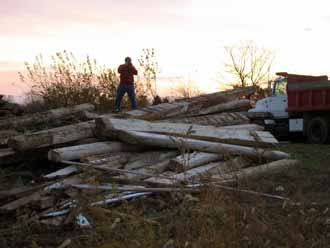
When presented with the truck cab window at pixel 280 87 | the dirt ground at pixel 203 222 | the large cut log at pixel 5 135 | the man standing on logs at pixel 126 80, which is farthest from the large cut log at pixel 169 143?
the truck cab window at pixel 280 87

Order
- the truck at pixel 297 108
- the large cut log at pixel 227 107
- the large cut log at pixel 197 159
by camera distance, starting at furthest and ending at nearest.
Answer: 1. the truck at pixel 297 108
2. the large cut log at pixel 227 107
3. the large cut log at pixel 197 159

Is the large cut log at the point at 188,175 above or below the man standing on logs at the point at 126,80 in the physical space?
below

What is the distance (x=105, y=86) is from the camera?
20.3m

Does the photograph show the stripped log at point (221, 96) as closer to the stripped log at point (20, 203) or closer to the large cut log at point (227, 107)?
the large cut log at point (227, 107)

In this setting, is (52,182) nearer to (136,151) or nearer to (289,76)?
(136,151)

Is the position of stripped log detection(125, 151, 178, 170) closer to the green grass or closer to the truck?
the green grass

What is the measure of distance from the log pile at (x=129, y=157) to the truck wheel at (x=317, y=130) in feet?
21.3

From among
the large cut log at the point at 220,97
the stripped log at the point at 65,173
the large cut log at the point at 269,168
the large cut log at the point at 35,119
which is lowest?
the large cut log at the point at 269,168

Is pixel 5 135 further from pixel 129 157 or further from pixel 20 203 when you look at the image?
pixel 20 203

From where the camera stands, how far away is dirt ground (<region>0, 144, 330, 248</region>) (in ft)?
13.9

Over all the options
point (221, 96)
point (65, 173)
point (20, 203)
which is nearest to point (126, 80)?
point (221, 96)

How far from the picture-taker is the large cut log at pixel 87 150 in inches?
334

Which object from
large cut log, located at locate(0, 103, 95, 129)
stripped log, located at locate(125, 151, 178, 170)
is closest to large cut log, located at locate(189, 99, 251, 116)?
large cut log, located at locate(0, 103, 95, 129)

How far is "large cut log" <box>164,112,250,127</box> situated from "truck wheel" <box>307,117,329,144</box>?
538 cm
